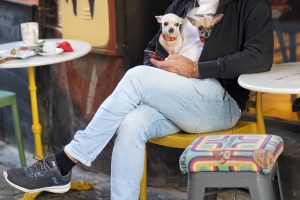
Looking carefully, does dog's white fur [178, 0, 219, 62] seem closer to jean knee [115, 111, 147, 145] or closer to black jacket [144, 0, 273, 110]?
black jacket [144, 0, 273, 110]

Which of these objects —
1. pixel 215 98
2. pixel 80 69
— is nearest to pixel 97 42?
pixel 80 69

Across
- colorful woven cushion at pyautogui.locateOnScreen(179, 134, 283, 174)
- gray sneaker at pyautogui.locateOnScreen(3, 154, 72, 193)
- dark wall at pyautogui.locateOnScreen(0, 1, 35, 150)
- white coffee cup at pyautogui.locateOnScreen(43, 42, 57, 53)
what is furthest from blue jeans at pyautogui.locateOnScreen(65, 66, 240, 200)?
dark wall at pyautogui.locateOnScreen(0, 1, 35, 150)

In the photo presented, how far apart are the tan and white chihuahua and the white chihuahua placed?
94mm

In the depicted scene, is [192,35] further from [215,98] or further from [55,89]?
[55,89]

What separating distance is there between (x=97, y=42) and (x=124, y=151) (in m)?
1.14

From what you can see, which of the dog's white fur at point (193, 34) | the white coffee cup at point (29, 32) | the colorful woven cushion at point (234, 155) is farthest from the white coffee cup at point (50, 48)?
the colorful woven cushion at point (234, 155)

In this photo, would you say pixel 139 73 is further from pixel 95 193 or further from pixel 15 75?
pixel 15 75

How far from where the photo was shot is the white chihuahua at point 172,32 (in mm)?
3127

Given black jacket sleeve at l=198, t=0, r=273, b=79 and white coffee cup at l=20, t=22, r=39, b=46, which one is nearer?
black jacket sleeve at l=198, t=0, r=273, b=79

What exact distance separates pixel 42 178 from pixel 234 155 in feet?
3.69

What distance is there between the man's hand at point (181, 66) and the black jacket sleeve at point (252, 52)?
0.04m

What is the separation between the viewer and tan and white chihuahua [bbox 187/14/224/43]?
3002 mm

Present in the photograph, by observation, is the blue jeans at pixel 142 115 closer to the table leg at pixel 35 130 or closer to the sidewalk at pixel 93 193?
the table leg at pixel 35 130

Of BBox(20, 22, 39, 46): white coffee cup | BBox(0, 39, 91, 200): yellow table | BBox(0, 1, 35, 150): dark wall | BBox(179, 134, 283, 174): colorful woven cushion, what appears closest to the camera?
BBox(179, 134, 283, 174): colorful woven cushion
